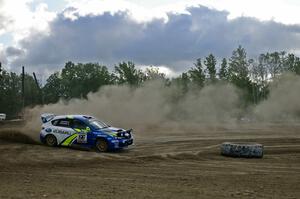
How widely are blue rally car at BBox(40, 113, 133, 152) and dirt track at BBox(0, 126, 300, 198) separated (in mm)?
652

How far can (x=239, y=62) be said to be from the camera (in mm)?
78562

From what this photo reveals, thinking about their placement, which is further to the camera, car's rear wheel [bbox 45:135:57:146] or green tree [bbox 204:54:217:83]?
green tree [bbox 204:54:217:83]

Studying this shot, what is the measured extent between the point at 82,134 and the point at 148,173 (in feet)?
24.7

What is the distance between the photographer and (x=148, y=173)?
13.7 m

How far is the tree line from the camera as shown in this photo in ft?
226

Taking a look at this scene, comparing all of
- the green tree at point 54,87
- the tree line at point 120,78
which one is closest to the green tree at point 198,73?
the tree line at point 120,78

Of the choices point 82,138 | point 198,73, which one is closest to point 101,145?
Result: point 82,138

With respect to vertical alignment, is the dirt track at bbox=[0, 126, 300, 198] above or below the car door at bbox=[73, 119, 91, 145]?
below

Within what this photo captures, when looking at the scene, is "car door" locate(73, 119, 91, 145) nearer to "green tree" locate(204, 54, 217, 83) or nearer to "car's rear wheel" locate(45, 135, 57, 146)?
"car's rear wheel" locate(45, 135, 57, 146)

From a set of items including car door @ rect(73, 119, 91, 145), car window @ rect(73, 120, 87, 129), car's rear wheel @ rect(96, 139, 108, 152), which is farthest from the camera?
car window @ rect(73, 120, 87, 129)

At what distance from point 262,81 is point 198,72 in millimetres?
13083

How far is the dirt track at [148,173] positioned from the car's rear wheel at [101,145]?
0.75 metres

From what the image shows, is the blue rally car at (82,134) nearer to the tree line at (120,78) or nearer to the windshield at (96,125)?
the windshield at (96,125)

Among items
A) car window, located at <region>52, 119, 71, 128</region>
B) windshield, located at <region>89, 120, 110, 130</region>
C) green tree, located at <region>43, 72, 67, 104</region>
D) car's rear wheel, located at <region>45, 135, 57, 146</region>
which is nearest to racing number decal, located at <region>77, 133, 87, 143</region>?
windshield, located at <region>89, 120, 110, 130</region>
